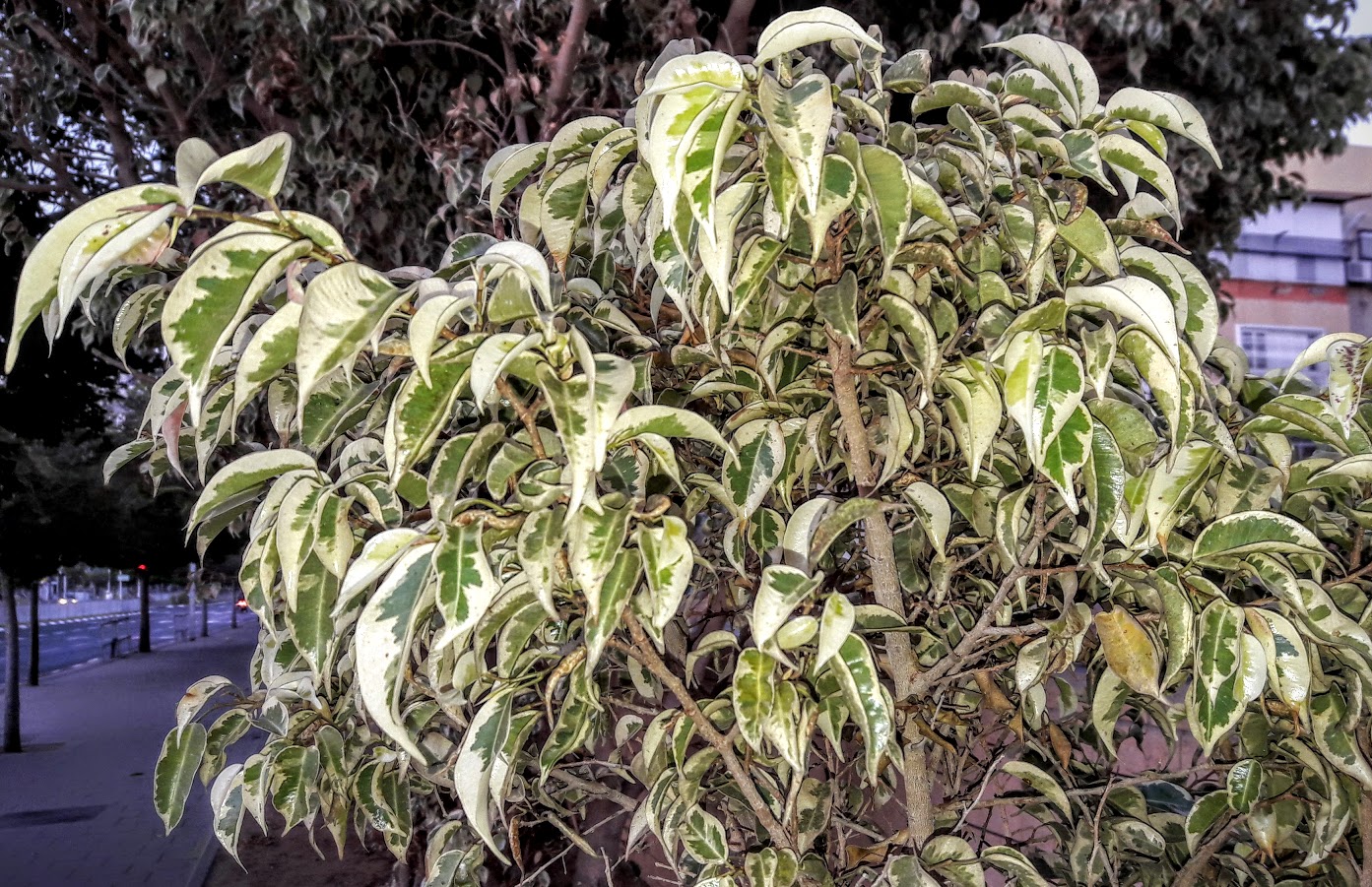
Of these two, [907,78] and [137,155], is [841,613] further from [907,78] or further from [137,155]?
[137,155]

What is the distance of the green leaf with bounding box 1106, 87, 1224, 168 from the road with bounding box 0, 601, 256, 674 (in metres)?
10.4

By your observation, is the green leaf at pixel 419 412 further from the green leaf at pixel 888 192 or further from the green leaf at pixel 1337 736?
the green leaf at pixel 1337 736

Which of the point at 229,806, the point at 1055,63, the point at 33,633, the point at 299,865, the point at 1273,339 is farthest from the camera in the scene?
the point at 1273,339

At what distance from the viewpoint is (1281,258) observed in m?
9.07

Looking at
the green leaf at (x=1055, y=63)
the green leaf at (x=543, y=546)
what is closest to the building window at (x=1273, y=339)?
the green leaf at (x=1055, y=63)

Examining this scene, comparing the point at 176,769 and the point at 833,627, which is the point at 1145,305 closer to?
the point at 833,627

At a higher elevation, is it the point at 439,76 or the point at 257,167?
the point at 439,76

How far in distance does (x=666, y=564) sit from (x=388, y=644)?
16 centimetres

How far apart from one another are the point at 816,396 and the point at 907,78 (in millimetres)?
264

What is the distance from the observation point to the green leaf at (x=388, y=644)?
18.1 inches

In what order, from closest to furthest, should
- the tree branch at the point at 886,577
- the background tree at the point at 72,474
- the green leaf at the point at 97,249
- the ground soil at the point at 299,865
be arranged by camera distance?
the green leaf at the point at 97,249, the tree branch at the point at 886,577, the ground soil at the point at 299,865, the background tree at the point at 72,474

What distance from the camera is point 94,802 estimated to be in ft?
12.8

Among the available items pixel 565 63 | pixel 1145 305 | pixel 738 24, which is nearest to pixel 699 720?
pixel 1145 305

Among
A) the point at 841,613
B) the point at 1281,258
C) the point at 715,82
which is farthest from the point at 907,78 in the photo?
the point at 1281,258
